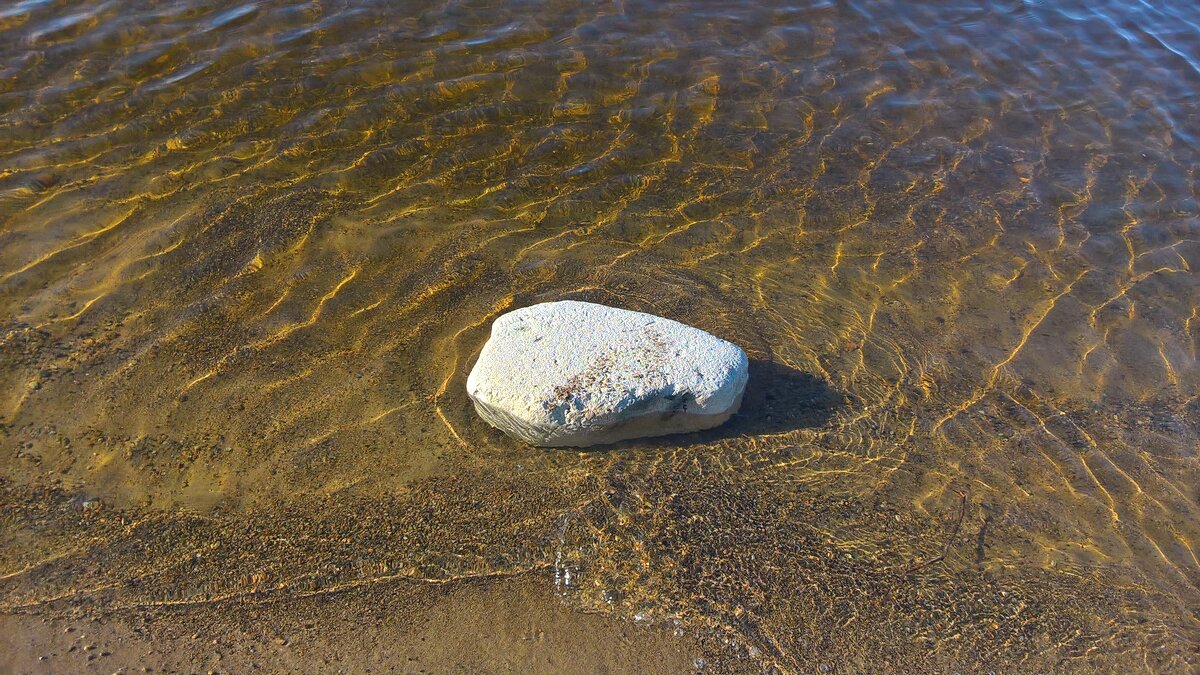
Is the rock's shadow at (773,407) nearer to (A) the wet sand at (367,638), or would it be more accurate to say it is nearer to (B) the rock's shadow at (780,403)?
(B) the rock's shadow at (780,403)

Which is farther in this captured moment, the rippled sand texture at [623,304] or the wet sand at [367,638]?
the rippled sand texture at [623,304]

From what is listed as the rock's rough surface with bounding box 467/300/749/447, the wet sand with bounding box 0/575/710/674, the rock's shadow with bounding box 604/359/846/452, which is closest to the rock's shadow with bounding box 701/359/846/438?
the rock's shadow with bounding box 604/359/846/452

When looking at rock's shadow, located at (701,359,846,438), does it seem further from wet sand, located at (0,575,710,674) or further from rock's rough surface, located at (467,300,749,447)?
wet sand, located at (0,575,710,674)

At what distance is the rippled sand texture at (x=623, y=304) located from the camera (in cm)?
325

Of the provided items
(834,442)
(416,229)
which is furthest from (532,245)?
(834,442)

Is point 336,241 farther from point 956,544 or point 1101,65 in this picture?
point 1101,65

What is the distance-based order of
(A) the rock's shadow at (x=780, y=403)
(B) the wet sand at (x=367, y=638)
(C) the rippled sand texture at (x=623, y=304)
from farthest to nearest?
(A) the rock's shadow at (x=780, y=403), (C) the rippled sand texture at (x=623, y=304), (B) the wet sand at (x=367, y=638)

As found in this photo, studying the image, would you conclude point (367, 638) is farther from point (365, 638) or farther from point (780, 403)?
point (780, 403)

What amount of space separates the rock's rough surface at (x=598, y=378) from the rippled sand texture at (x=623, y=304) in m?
0.16

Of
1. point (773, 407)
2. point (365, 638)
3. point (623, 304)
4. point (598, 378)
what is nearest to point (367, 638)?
point (365, 638)

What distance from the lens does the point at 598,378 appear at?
143 inches

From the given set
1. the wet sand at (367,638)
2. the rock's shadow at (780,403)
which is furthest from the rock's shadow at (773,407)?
the wet sand at (367,638)

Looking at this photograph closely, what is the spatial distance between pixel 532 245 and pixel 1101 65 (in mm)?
6197

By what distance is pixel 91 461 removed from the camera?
3.46m
